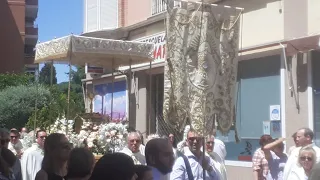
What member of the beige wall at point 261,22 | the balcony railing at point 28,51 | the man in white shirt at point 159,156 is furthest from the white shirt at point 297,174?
the balcony railing at point 28,51

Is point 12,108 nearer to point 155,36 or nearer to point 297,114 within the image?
point 155,36

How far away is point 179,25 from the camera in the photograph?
755 centimetres

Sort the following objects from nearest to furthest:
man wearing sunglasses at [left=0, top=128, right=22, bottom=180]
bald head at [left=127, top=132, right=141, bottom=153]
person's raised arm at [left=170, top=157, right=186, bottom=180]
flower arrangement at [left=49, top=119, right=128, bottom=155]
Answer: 1. person's raised arm at [left=170, top=157, right=186, bottom=180]
2. man wearing sunglasses at [left=0, top=128, right=22, bottom=180]
3. bald head at [left=127, top=132, right=141, bottom=153]
4. flower arrangement at [left=49, top=119, right=128, bottom=155]

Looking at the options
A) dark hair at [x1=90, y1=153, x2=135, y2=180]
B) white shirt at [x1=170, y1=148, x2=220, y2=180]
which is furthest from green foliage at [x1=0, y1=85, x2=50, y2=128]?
dark hair at [x1=90, y1=153, x2=135, y2=180]

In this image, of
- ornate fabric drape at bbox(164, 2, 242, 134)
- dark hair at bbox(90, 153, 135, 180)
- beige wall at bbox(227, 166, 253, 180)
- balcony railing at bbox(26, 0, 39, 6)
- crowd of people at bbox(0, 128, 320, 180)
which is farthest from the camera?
balcony railing at bbox(26, 0, 39, 6)

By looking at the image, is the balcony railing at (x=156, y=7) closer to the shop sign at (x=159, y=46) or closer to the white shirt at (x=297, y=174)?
the shop sign at (x=159, y=46)

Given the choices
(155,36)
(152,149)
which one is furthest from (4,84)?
(152,149)

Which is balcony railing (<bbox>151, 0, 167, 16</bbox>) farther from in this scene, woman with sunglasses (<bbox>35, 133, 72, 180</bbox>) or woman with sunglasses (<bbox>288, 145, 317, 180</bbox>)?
woman with sunglasses (<bbox>35, 133, 72, 180</bbox>)

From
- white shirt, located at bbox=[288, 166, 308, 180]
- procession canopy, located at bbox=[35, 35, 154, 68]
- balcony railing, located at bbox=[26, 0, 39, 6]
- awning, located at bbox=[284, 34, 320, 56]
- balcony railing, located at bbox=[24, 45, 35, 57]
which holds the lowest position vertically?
white shirt, located at bbox=[288, 166, 308, 180]

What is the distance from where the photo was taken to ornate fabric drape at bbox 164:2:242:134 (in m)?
7.54

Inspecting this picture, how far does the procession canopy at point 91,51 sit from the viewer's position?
1252 cm

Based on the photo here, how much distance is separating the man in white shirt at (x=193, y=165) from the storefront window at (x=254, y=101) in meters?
7.64

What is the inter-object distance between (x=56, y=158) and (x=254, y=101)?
35.0 feet

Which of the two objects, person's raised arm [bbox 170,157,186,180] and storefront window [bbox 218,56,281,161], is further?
storefront window [bbox 218,56,281,161]
